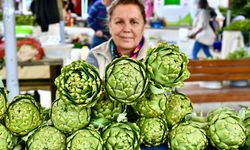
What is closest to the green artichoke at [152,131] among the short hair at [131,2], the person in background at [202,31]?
the short hair at [131,2]

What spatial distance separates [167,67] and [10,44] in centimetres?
186

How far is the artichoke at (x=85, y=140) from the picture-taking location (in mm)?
1150

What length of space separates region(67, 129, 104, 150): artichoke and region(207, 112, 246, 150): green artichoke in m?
Result: 0.38

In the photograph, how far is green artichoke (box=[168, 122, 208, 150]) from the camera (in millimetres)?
1240

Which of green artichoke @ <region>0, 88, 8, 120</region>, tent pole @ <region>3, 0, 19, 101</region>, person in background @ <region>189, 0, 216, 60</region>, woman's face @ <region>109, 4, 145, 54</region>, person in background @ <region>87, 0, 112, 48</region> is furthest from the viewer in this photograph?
person in background @ <region>189, 0, 216, 60</region>

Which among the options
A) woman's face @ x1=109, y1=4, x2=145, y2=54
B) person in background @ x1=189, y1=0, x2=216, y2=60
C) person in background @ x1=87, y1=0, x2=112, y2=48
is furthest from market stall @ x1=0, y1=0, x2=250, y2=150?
person in background @ x1=189, y1=0, x2=216, y2=60

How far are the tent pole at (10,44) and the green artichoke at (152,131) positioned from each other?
67.9 inches

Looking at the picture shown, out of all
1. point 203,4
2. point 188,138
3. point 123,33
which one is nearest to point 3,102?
point 188,138

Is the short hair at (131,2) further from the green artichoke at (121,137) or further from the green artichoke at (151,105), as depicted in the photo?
the green artichoke at (121,137)

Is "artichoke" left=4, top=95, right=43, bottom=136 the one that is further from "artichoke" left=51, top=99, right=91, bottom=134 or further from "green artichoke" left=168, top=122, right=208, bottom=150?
"green artichoke" left=168, top=122, right=208, bottom=150

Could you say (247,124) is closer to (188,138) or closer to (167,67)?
(188,138)

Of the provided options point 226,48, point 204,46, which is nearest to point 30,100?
point 226,48

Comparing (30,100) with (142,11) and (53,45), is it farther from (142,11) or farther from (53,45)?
(53,45)

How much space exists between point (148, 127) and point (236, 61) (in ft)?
9.55
